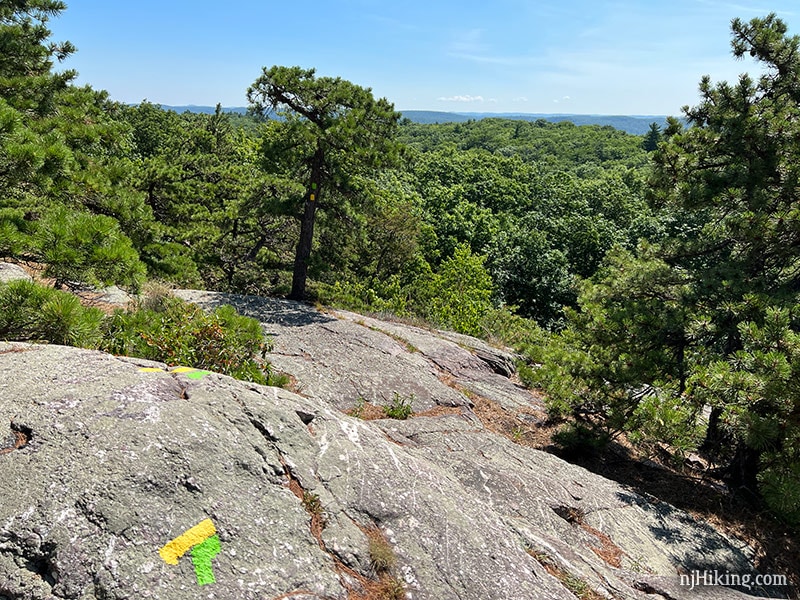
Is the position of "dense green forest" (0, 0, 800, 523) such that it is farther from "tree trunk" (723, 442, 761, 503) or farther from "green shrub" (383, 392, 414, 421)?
"green shrub" (383, 392, 414, 421)

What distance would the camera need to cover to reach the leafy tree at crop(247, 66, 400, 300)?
1162 centimetres

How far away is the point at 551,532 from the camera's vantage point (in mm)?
5281

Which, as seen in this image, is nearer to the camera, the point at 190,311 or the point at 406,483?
the point at 406,483

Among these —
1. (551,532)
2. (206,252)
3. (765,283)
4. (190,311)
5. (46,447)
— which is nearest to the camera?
(46,447)

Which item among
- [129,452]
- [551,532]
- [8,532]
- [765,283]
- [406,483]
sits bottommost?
[551,532]

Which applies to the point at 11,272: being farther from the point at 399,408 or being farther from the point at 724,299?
the point at 724,299

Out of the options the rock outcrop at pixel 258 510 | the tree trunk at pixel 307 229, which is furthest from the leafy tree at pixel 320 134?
the rock outcrop at pixel 258 510

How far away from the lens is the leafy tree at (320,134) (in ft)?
38.1

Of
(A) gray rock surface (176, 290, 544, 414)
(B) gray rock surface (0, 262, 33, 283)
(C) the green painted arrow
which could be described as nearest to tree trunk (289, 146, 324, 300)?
(A) gray rock surface (176, 290, 544, 414)

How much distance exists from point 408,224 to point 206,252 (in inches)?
470

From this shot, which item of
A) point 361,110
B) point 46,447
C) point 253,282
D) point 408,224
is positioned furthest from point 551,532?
point 408,224

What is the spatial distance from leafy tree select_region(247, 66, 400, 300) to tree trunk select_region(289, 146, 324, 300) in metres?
0.03

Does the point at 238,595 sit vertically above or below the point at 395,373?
above

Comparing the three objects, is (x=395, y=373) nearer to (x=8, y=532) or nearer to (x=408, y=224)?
(x=8, y=532)
